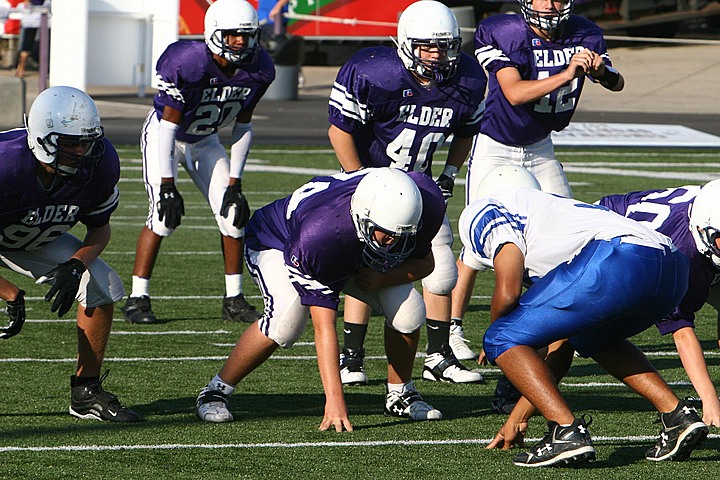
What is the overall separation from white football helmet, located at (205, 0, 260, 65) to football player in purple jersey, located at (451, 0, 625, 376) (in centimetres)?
123

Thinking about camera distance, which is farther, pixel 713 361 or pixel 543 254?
pixel 713 361

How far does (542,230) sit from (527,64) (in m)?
2.37

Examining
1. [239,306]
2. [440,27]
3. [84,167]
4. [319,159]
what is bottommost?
[319,159]

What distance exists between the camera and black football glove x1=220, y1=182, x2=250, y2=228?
24.0 feet

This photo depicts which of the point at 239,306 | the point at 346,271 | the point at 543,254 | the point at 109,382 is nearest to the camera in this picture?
the point at 543,254

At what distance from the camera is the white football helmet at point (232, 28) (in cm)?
716

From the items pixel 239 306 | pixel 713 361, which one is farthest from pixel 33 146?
pixel 713 361

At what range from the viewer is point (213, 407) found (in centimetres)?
523

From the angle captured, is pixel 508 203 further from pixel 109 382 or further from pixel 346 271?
pixel 109 382

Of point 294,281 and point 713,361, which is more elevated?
point 294,281

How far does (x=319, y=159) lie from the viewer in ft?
47.3

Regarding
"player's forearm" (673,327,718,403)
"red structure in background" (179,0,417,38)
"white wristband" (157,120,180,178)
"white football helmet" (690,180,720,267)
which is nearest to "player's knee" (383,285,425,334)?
"player's forearm" (673,327,718,403)

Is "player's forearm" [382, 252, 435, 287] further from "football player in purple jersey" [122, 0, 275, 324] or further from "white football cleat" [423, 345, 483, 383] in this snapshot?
"football player in purple jersey" [122, 0, 275, 324]

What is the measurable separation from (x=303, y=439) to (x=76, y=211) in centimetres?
122
